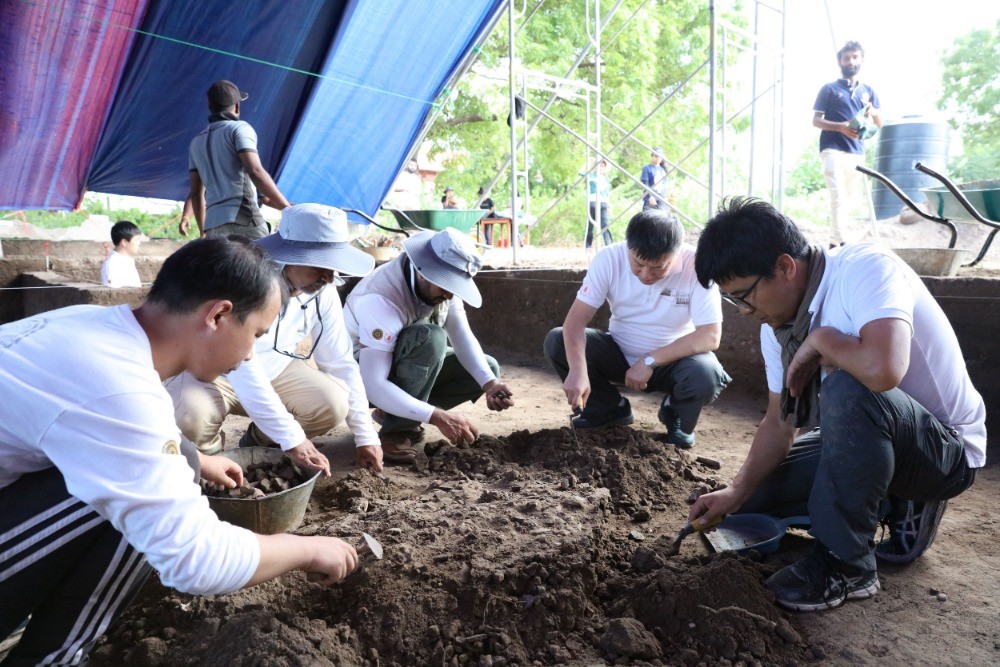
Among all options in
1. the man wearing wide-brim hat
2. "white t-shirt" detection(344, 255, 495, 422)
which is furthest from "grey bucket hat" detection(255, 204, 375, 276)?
"white t-shirt" detection(344, 255, 495, 422)

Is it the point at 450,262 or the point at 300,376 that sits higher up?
the point at 450,262

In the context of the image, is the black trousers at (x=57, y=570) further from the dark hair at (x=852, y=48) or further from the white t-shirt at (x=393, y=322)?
the dark hair at (x=852, y=48)

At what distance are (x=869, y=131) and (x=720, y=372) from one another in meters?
3.66

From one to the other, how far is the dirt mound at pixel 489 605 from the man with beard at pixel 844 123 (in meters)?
4.55

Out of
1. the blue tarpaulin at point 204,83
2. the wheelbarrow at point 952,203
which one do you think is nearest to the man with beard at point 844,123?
the wheelbarrow at point 952,203

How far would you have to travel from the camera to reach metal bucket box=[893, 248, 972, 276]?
4.02 m

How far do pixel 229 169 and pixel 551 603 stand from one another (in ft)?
10.6

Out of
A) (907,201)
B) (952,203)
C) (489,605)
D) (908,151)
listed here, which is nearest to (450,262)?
(489,605)

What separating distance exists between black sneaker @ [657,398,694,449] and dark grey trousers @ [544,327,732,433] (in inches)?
1.2

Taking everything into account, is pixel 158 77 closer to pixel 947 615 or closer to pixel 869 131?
pixel 869 131

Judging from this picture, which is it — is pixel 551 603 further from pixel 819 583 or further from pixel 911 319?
pixel 911 319

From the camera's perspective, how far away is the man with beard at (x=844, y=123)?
5793 millimetres

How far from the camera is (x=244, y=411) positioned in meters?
3.01

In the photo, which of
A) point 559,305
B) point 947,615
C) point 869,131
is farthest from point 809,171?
point 947,615
